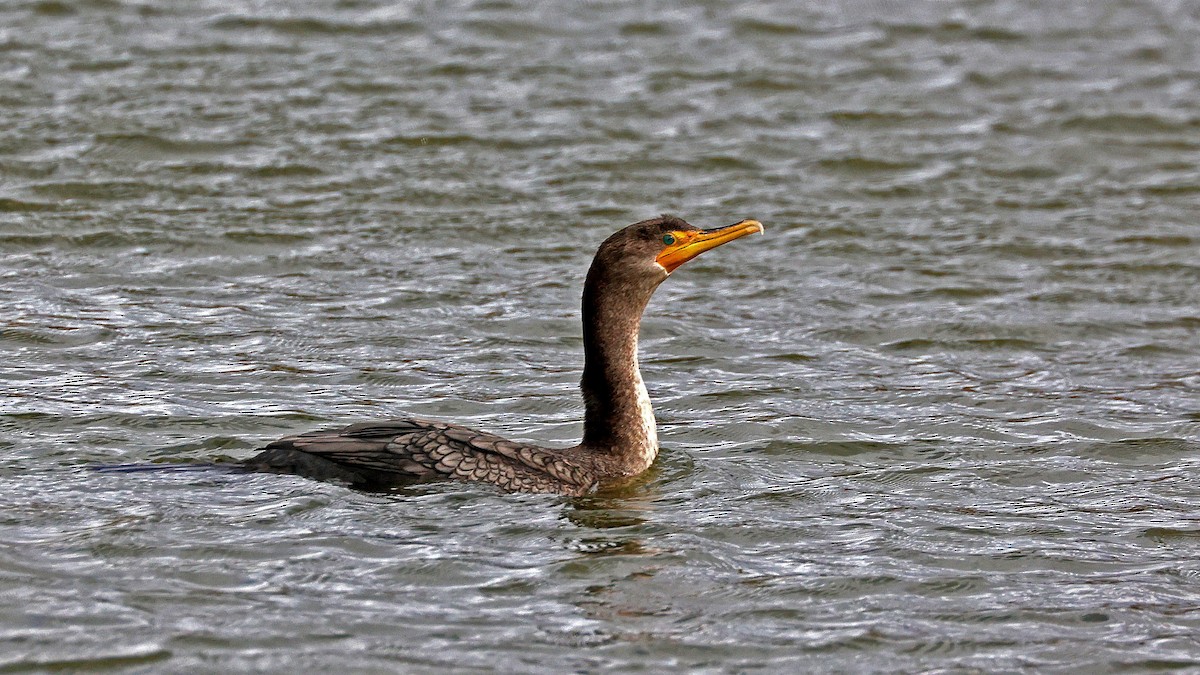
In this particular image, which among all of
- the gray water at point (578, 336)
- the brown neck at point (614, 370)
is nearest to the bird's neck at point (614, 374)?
the brown neck at point (614, 370)

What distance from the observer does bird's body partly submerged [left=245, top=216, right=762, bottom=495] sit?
26.0 ft

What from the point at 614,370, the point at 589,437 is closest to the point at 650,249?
the point at 614,370

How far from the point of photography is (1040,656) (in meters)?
6.62

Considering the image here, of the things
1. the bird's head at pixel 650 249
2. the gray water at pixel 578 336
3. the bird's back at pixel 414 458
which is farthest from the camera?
the bird's head at pixel 650 249

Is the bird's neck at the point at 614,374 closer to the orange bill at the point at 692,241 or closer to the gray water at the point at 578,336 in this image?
the orange bill at the point at 692,241

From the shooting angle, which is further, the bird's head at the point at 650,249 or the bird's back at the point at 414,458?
the bird's head at the point at 650,249

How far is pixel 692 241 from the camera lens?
8648 mm

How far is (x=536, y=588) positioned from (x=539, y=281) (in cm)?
523

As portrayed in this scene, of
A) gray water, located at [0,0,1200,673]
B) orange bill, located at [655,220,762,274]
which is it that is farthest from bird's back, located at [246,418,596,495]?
orange bill, located at [655,220,762,274]

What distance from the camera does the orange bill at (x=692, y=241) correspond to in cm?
862

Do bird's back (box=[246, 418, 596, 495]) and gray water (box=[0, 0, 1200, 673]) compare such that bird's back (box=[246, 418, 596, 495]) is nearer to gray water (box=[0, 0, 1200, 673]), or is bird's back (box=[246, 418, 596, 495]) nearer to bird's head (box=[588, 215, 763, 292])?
gray water (box=[0, 0, 1200, 673])

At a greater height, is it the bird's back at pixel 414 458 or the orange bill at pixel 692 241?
the orange bill at pixel 692 241

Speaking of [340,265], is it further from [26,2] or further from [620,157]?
[26,2]

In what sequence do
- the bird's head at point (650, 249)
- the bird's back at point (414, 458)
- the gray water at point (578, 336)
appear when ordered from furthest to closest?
1. the bird's head at point (650, 249)
2. the bird's back at point (414, 458)
3. the gray water at point (578, 336)
